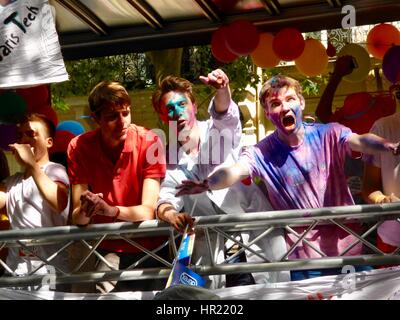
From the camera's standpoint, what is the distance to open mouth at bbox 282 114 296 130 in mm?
4242

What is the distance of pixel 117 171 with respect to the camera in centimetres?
442

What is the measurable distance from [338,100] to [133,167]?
3.21 m

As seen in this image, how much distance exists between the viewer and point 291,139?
4230mm

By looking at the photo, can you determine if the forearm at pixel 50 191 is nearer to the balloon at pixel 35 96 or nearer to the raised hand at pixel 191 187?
the raised hand at pixel 191 187

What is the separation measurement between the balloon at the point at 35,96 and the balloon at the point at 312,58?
184 centimetres

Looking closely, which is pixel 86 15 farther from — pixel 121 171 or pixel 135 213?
pixel 135 213

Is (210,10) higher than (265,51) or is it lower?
higher

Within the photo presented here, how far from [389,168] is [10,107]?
2589 mm

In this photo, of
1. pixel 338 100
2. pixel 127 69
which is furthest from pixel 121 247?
pixel 127 69

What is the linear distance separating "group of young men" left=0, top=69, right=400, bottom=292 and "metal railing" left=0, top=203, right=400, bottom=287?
0.23 ft

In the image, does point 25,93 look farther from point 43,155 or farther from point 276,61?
point 276,61

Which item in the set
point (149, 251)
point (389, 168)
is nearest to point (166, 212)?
point (149, 251)

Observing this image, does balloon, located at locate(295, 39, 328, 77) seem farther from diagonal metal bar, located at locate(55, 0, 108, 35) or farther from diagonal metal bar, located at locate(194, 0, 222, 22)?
diagonal metal bar, located at locate(55, 0, 108, 35)

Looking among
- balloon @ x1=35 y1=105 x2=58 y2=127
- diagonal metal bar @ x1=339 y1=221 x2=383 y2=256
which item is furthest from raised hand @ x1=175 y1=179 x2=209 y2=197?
balloon @ x1=35 y1=105 x2=58 y2=127
